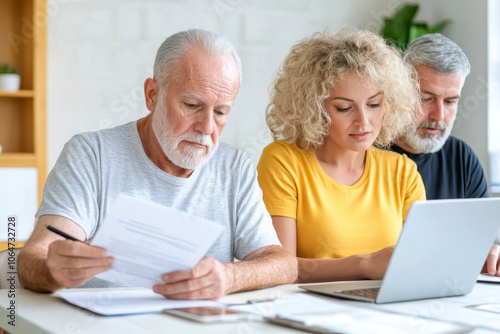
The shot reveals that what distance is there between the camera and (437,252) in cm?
134

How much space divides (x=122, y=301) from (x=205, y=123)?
59cm

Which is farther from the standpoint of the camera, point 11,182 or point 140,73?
point 140,73

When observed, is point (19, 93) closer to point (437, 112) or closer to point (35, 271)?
point (437, 112)

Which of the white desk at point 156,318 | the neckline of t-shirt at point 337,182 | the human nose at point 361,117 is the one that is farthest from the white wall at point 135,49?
the white desk at point 156,318

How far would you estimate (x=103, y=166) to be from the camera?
67.1 inches

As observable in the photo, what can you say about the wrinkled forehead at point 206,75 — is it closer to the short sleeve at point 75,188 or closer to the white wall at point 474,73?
the short sleeve at point 75,188

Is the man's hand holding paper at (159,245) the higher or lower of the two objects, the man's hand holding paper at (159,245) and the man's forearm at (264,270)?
the higher

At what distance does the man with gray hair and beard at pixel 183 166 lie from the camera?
1611 mm

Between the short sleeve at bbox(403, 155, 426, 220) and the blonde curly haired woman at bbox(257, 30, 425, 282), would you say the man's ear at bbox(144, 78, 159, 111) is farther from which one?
the short sleeve at bbox(403, 155, 426, 220)

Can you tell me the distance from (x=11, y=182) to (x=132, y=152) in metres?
1.82

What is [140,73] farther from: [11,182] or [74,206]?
[74,206]

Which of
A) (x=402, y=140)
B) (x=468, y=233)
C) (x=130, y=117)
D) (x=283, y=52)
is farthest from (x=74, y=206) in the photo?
(x=283, y=52)

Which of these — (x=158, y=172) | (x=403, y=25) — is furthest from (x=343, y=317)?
(x=403, y=25)

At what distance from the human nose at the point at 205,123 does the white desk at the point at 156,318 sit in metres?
0.46
